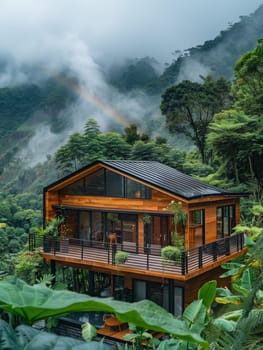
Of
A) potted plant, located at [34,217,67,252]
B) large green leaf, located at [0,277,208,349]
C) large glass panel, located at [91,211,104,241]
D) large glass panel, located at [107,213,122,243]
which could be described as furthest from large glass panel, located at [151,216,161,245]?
large green leaf, located at [0,277,208,349]

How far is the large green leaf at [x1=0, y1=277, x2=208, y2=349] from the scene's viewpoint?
4.67ft

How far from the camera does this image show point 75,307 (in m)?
1.52

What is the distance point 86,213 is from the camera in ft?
51.7

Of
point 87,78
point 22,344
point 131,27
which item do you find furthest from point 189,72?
point 22,344

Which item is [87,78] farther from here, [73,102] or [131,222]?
[131,222]

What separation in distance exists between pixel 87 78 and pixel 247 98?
2575 inches

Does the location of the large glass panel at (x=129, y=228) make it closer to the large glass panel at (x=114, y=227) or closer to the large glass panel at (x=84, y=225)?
the large glass panel at (x=114, y=227)

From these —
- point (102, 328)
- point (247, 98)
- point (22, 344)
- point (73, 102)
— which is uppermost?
point (73, 102)

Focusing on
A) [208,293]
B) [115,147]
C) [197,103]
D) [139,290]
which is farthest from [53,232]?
[197,103]

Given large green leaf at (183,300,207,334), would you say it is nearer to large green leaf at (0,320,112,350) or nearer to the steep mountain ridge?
large green leaf at (0,320,112,350)

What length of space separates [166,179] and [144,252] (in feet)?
9.10

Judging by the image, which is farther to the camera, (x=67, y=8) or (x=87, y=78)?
(x=67, y=8)

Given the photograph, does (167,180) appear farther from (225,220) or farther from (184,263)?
(184,263)

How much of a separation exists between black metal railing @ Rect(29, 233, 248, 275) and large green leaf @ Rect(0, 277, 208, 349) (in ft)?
34.2
